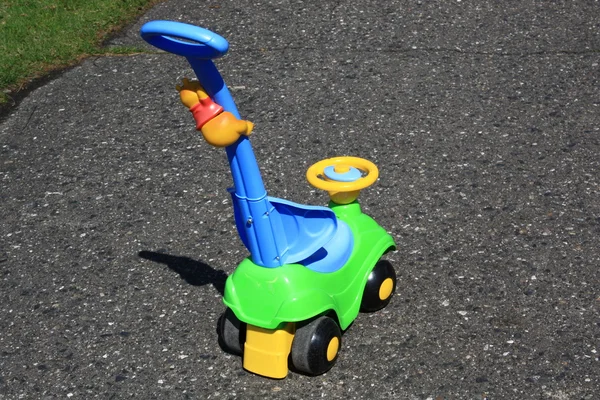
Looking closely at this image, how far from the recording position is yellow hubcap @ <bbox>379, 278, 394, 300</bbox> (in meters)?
3.20

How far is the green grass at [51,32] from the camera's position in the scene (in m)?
5.33

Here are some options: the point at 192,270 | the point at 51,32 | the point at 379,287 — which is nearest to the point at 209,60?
the point at 379,287

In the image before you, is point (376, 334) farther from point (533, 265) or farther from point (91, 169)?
point (91, 169)

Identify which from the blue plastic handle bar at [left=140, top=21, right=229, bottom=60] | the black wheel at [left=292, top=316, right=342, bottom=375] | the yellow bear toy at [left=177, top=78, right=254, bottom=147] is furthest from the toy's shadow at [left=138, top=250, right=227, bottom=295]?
the blue plastic handle bar at [left=140, top=21, right=229, bottom=60]

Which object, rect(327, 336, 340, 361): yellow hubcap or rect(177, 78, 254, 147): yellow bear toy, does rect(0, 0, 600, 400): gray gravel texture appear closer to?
rect(327, 336, 340, 361): yellow hubcap

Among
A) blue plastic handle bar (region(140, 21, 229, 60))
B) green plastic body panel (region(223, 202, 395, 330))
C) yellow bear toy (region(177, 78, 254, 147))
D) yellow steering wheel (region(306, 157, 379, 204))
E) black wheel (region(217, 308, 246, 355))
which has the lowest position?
black wheel (region(217, 308, 246, 355))

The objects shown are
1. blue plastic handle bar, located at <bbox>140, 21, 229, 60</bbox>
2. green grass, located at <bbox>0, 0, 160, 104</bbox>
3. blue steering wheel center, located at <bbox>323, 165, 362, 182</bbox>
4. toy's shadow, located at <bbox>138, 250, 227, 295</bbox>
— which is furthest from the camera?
green grass, located at <bbox>0, 0, 160, 104</bbox>

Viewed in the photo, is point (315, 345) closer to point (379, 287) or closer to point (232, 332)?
point (232, 332)

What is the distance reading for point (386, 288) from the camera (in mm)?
3227

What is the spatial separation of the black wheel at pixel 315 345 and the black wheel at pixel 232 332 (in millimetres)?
223

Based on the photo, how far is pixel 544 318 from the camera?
3.18 metres

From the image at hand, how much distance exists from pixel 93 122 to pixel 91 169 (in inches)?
Answer: 20.3

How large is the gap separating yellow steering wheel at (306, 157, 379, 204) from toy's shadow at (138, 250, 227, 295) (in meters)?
0.66

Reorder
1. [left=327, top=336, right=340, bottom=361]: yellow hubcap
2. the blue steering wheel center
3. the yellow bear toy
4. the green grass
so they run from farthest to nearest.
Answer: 1. the green grass
2. the blue steering wheel center
3. [left=327, top=336, right=340, bottom=361]: yellow hubcap
4. the yellow bear toy
